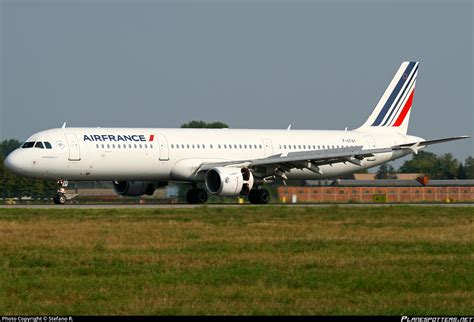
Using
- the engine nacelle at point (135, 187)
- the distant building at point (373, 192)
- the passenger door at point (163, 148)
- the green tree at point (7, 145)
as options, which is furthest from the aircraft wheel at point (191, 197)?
the green tree at point (7, 145)

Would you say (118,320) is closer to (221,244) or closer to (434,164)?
(221,244)

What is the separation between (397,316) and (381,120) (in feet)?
156

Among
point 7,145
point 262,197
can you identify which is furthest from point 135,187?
point 7,145

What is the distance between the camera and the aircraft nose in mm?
46938

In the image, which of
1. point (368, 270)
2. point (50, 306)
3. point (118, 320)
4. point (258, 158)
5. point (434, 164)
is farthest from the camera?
point (434, 164)

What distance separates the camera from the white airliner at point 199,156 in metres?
47.2

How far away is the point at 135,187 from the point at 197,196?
10.9ft

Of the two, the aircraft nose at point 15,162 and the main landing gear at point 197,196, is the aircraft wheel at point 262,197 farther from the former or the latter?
the aircraft nose at point 15,162

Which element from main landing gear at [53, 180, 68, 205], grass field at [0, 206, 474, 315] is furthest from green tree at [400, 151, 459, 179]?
grass field at [0, 206, 474, 315]

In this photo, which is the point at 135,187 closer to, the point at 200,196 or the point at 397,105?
the point at 200,196

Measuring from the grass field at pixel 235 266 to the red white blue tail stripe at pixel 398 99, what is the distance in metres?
27.3

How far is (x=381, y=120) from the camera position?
2415 inches

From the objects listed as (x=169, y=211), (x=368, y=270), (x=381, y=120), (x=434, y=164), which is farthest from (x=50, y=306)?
(x=434, y=164)

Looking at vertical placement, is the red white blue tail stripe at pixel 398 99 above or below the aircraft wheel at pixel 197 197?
above
